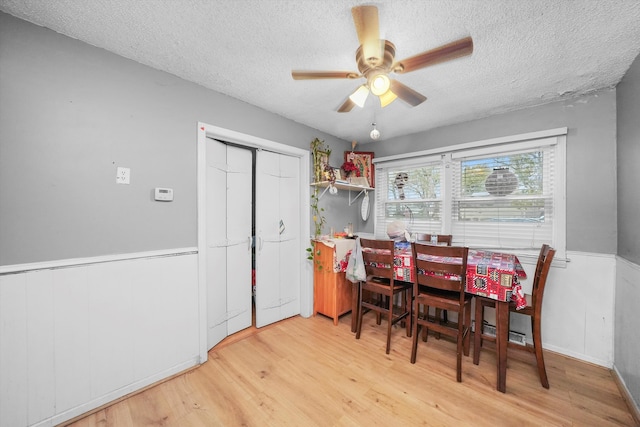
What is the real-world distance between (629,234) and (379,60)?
227 cm

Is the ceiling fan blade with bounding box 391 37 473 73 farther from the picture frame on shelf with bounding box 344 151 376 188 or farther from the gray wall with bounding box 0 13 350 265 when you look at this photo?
the picture frame on shelf with bounding box 344 151 376 188

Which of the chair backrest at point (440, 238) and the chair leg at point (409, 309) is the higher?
the chair backrest at point (440, 238)

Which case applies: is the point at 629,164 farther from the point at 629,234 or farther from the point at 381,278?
the point at 381,278

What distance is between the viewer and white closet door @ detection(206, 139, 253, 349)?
2.28 meters

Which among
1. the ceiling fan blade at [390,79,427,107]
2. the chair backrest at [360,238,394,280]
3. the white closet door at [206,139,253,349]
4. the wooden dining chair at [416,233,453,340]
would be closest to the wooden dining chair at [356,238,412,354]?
the chair backrest at [360,238,394,280]

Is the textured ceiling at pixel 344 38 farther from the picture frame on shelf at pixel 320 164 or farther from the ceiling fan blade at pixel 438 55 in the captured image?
the picture frame on shelf at pixel 320 164

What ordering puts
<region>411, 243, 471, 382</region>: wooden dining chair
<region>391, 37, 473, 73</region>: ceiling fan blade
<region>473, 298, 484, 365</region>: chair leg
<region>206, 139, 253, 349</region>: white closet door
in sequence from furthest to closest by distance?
<region>206, 139, 253, 349</region>: white closet door
<region>473, 298, 484, 365</region>: chair leg
<region>411, 243, 471, 382</region>: wooden dining chair
<region>391, 37, 473, 73</region>: ceiling fan blade

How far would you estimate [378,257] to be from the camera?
7.34ft

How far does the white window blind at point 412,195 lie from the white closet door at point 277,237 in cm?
136

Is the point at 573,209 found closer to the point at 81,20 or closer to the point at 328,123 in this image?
the point at 328,123

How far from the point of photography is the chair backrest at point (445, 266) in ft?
5.79

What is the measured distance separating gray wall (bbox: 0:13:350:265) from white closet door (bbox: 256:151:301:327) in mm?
790

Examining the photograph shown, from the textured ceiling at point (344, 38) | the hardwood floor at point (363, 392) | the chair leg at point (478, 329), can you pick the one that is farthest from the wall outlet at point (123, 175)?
the chair leg at point (478, 329)

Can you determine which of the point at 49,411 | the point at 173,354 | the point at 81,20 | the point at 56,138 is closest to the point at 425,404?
the point at 173,354
